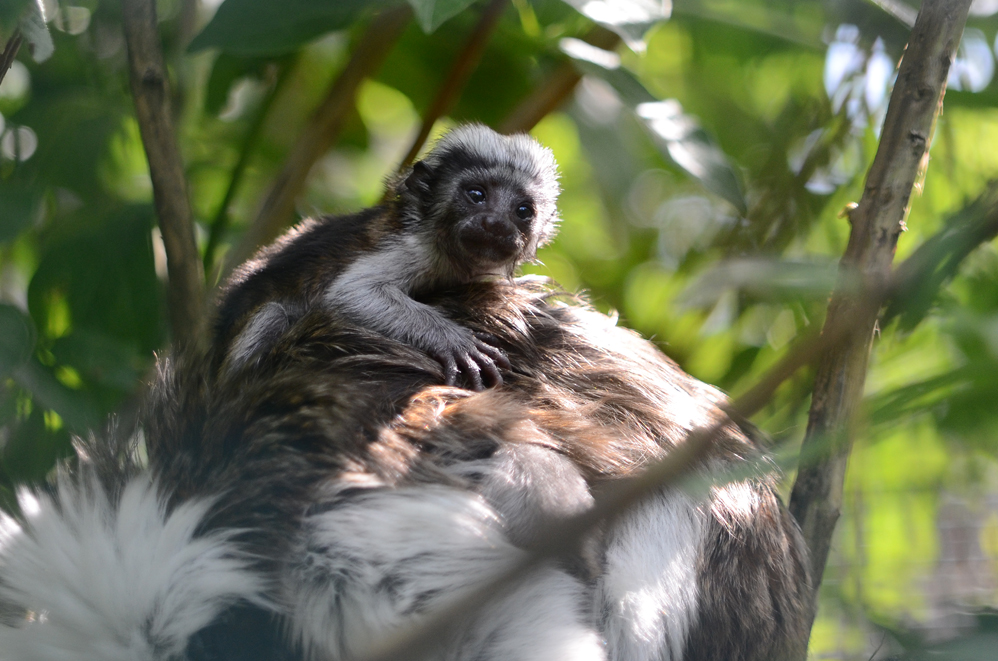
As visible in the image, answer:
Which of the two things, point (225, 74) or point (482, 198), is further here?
point (225, 74)

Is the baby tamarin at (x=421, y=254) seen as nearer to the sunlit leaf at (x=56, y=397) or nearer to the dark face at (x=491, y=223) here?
the dark face at (x=491, y=223)

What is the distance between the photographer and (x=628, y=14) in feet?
5.62

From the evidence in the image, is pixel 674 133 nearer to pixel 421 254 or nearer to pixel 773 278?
pixel 421 254

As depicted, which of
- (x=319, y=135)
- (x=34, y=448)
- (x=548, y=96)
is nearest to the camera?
(x=34, y=448)

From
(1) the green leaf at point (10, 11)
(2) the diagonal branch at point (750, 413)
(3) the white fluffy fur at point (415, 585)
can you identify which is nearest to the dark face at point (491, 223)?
(3) the white fluffy fur at point (415, 585)

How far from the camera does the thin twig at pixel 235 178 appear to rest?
92.1 inches

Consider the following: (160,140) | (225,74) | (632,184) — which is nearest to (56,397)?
(160,140)

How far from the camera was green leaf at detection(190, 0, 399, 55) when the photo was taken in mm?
1862

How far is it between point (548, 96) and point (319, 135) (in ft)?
2.12

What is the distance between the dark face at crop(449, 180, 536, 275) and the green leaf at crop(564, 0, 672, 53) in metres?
0.60

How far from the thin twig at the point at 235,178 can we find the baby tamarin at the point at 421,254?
0.28 m

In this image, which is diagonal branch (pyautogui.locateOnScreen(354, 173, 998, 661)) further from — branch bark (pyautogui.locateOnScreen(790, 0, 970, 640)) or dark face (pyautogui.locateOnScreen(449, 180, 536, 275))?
dark face (pyautogui.locateOnScreen(449, 180, 536, 275))

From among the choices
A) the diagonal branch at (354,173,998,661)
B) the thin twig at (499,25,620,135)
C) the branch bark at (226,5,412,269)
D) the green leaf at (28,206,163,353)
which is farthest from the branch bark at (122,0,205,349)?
the diagonal branch at (354,173,998,661)

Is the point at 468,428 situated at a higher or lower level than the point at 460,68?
lower
